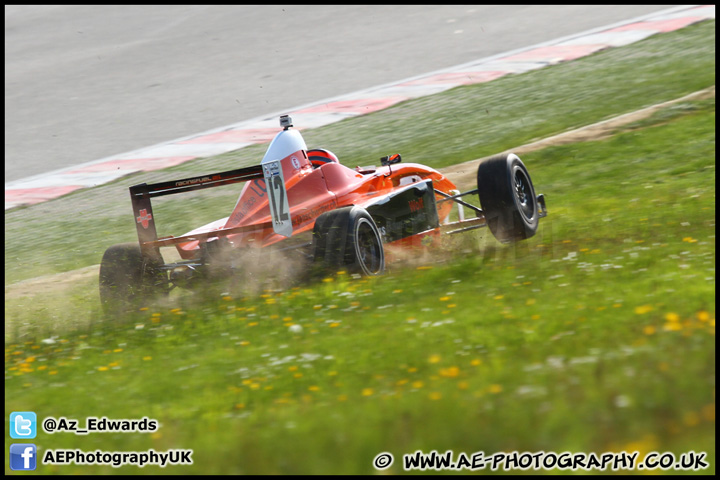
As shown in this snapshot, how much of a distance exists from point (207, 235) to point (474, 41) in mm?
15898

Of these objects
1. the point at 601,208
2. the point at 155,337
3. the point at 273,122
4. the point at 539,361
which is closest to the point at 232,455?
the point at 539,361

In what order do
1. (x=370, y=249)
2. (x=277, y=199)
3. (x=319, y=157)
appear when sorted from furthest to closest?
(x=319, y=157)
(x=370, y=249)
(x=277, y=199)

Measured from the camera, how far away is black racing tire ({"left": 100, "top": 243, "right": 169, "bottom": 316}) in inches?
348

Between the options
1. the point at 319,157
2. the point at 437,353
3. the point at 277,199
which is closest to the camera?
the point at 437,353

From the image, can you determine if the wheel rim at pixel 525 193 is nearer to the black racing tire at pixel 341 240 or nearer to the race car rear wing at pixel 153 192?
the black racing tire at pixel 341 240

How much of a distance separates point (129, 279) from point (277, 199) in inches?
72.1

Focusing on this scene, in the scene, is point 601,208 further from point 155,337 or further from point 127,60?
point 127,60

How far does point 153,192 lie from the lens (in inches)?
353

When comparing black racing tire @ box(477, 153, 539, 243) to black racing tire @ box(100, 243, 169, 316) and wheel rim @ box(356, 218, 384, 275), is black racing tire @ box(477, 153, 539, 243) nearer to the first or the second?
wheel rim @ box(356, 218, 384, 275)

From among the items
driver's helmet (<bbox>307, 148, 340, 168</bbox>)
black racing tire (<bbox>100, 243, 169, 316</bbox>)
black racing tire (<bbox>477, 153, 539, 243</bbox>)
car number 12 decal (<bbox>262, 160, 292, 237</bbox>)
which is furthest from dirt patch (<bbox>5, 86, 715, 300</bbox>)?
car number 12 decal (<bbox>262, 160, 292, 237</bbox>)

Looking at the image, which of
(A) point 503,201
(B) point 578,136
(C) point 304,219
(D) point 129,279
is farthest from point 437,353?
(B) point 578,136

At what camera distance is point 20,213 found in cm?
1559

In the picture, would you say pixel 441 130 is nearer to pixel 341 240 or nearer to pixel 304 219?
A: pixel 304 219

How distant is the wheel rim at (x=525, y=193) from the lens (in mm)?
9617
